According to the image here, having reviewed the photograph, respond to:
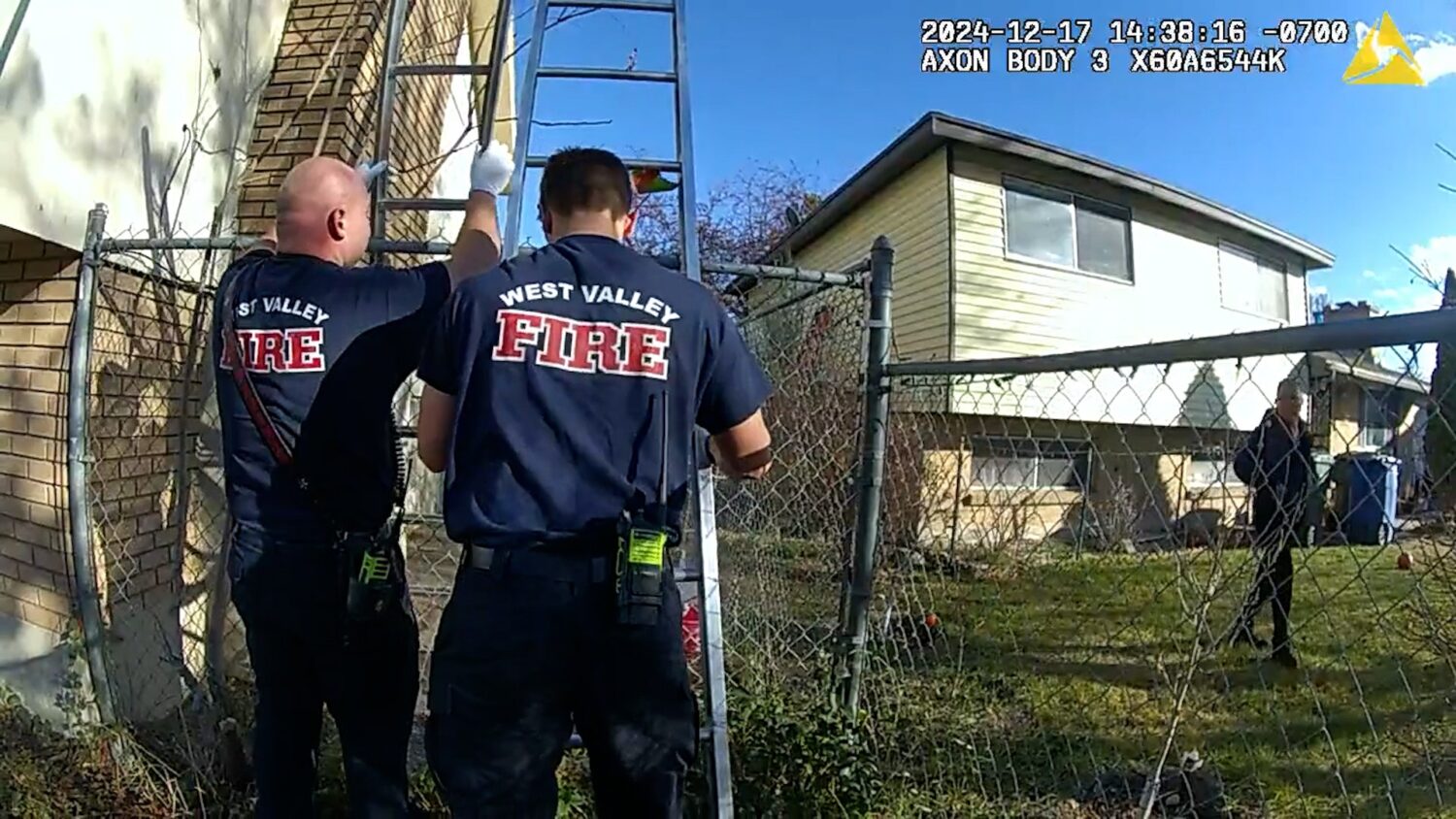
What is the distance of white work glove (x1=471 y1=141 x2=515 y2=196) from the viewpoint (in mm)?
2574

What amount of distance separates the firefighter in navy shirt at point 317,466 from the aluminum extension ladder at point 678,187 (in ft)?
1.56

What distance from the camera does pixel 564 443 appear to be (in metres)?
1.86

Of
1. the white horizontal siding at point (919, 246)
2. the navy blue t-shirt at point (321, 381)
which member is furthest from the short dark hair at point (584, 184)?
the white horizontal siding at point (919, 246)

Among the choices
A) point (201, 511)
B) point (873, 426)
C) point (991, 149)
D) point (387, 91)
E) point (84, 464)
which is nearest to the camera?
point (873, 426)

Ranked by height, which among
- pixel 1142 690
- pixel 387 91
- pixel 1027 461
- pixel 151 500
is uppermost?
pixel 387 91

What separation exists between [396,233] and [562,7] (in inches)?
84.6

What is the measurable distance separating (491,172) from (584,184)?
66 centimetres

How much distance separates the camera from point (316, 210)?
246cm

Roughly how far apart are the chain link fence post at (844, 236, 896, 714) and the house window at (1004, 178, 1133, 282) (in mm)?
10734

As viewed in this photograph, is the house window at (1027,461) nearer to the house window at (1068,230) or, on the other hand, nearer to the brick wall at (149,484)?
the brick wall at (149,484)

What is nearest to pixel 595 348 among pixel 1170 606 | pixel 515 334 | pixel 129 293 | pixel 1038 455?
pixel 515 334

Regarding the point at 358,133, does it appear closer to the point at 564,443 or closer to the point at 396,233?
the point at 396,233

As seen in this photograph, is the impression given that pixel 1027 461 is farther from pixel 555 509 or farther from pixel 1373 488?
pixel 555 509

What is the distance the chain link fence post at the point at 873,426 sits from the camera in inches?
119
